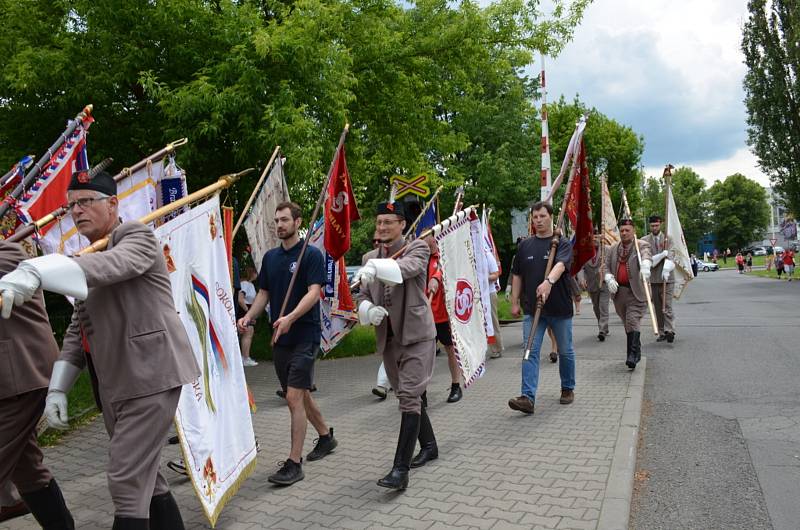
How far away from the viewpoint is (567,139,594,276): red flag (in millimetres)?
7656

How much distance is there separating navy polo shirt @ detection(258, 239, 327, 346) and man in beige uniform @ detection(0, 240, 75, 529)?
1763mm

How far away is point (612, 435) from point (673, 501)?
1397mm

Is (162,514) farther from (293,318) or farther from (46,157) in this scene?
(46,157)

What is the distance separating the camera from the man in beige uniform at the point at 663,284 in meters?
11.3

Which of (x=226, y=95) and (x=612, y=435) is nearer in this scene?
(x=612, y=435)

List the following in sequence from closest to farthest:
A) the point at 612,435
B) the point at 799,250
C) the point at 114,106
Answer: the point at 612,435 → the point at 114,106 → the point at 799,250

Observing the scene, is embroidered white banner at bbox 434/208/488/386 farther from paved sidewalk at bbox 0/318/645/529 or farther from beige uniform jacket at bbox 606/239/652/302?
Answer: beige uniform jacket at bbox 606/239/652/302

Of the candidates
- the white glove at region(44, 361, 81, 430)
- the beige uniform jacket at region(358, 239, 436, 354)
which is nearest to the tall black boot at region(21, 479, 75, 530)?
the white glove at region(44, 361, 81, 430)

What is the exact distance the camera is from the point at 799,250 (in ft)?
244

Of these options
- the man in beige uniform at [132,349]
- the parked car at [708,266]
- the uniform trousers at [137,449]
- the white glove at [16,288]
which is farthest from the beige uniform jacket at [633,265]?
the parked car at [708,266]

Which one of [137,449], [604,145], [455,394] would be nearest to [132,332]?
[137,449]

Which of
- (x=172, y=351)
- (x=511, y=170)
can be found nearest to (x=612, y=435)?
(x=172, y=351)

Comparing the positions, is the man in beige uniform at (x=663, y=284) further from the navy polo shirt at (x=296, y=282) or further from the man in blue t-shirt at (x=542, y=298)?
A: the navy polo shirt at (x=296, y=282)

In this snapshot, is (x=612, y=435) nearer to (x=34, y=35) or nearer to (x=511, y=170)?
(x=34, y=35)
